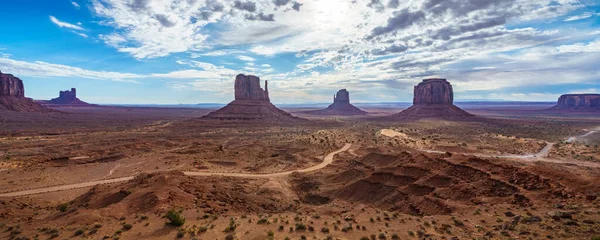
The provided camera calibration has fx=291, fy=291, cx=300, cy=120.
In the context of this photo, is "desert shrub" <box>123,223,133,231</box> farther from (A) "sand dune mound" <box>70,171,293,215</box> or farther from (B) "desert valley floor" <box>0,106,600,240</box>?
(A) "sand dune mound" <box>70,171,293,215</box>

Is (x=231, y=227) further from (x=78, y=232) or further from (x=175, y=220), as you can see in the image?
(x=78, y=232)

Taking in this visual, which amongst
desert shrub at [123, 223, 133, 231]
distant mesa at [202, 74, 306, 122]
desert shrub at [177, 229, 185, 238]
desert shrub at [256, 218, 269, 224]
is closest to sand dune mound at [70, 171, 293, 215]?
desert shrub at [123, 223, 133, 231]

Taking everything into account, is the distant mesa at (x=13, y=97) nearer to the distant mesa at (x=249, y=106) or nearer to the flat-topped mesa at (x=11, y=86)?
the flat-topped mesa at (x=11, y=86)

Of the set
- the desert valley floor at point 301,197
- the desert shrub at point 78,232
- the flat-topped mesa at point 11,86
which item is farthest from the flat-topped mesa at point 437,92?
the flat-topped mesa at point 11,86

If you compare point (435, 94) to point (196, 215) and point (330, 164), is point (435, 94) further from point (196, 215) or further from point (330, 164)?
point (196, 215)

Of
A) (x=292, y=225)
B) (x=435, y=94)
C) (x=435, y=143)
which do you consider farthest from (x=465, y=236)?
(x=435, y=94)

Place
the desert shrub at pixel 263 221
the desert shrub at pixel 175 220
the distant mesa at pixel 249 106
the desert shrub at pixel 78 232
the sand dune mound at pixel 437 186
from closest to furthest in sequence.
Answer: the desert shrub at pixel 78 232
the desert shrub at pixel 175 220
the desert shrub at pixel 263 221
the sand dune mound at pixel 437 186
the distant mesa at pixel 249 106

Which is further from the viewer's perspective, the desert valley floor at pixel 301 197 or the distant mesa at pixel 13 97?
the distant mesa at pixel 13 97
